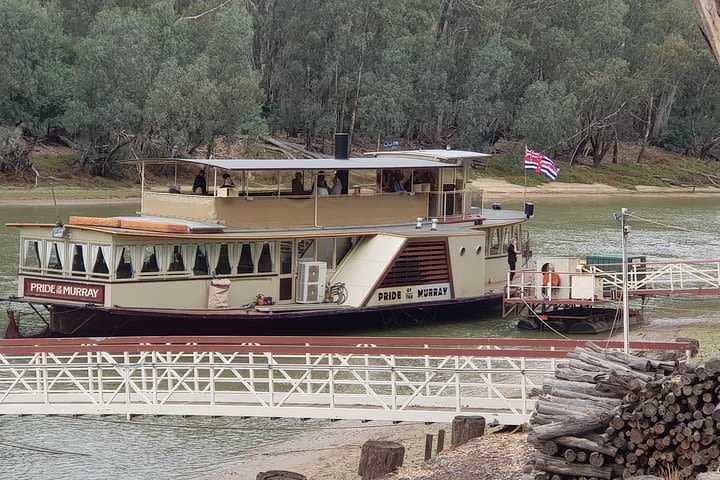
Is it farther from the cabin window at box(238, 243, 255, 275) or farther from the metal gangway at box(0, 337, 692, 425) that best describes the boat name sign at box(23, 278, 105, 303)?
the metal gangway at box(0, 337, 692, 425)

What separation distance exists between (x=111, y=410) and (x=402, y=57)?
69.2m

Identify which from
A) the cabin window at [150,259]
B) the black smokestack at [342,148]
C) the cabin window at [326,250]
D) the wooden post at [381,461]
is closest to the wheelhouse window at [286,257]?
the cabin window at [326,250]

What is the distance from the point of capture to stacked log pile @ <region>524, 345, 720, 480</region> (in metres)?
14.2

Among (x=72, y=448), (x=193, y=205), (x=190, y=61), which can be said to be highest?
(x=190, y=61)

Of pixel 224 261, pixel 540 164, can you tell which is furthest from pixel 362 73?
pixel 224 261

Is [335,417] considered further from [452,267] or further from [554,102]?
[554,102]

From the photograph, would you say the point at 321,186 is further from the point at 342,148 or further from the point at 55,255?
the point at 55,255

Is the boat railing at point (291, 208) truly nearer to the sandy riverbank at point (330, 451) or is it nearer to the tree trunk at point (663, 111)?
the sandy riverbank at point (330, 451)

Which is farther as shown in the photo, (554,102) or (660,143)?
(660,143)

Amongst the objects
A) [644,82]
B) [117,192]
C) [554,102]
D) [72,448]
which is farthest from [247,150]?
[72,448]

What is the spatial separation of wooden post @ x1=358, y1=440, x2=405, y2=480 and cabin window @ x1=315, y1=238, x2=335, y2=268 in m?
16.3

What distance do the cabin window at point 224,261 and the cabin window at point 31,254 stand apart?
4.33 metres

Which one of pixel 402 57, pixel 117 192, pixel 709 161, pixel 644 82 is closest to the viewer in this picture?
pixel 117 192

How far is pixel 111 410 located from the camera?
20031 millimetres
